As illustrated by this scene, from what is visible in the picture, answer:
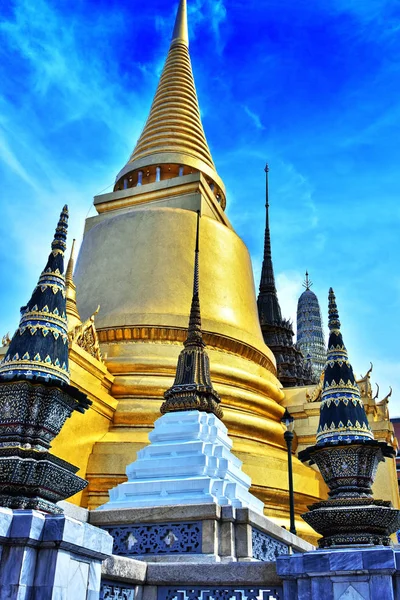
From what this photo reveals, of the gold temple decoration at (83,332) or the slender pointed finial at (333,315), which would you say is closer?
the slender pointed finial at (333,315)

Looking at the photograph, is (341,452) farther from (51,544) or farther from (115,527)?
(115,527)

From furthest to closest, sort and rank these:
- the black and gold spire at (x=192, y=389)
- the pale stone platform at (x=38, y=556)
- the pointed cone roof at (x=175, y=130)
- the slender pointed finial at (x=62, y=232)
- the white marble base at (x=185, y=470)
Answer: the pointed cone roof at (x=175, y=130) → the black and gold spire at (x=192, y=389) → the white marble base at (x=185, y=470) → the slender pointed finial at (x=62, y=232) → the pale stone platform at (x=38, y=556)

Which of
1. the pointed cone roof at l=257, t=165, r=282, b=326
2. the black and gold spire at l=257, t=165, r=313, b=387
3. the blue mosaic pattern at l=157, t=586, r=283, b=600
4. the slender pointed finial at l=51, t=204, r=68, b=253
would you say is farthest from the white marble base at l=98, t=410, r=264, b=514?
the pointed cone roof at l=257, t=165, r=282, b=326

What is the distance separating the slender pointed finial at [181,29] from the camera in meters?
23.3

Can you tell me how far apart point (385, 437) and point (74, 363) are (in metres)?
7.38

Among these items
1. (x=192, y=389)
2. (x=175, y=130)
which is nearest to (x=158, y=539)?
(x=192, y=389)

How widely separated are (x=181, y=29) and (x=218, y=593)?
23.3m

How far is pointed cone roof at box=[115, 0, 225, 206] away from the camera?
1772cm

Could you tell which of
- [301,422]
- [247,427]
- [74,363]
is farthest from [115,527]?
[301,422]

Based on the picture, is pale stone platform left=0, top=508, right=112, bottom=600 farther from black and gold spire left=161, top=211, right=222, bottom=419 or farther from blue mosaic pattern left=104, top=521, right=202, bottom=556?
black and gold spire left=161, top=211, right=222, bottom=419

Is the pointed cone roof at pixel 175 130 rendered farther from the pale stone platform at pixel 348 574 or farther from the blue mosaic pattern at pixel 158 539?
the pale stone platform at pixel 348 574

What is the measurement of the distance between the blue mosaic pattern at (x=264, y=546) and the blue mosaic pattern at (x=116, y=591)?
2348mm

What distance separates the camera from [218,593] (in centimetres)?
439

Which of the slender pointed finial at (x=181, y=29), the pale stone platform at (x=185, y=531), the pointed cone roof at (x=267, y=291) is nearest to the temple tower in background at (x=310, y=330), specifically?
the pointed cone roof at (x=267, y=291)
